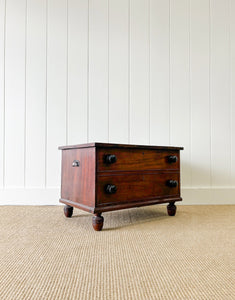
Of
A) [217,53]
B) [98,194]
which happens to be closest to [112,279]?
[98,194]

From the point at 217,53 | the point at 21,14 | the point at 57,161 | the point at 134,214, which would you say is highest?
the point at 21,14

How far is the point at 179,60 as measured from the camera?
1.94m

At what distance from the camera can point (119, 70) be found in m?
1.88

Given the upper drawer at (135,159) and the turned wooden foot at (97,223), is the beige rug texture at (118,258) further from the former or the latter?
the upper drawer at (135,159)

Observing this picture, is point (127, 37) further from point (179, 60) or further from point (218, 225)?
point (218, 225)

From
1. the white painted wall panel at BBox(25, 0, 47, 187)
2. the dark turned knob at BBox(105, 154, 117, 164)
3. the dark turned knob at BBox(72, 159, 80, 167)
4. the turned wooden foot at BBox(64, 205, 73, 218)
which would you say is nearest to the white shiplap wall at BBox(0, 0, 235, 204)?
the white painted wall panel at BBox(25, 0, 47, 187)

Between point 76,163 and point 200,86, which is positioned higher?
point 200,86

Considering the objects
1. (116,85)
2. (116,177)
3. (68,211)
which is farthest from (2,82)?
(116,177)

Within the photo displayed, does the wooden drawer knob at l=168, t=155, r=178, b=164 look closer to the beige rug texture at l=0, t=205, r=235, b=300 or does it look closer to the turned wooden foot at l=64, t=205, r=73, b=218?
the beige rug texture at l=0, t=205, r=235, b=300

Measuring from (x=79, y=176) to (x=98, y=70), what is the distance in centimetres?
99

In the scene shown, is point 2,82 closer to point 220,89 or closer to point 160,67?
point 160,67

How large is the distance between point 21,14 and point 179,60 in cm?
135

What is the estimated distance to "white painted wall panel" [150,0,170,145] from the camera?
1895 millimetres

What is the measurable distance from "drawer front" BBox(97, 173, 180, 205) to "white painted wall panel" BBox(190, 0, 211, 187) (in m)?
0.53
